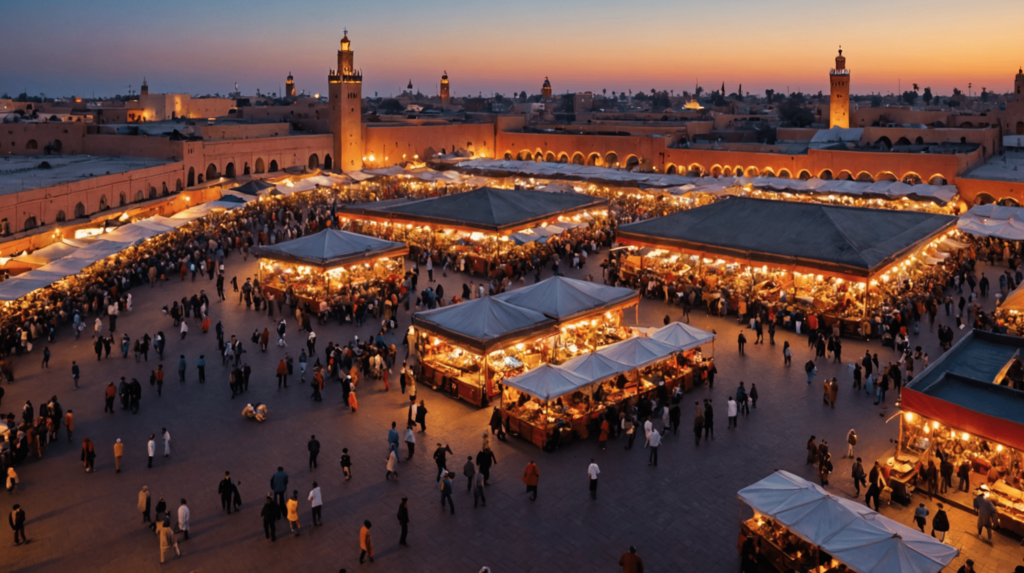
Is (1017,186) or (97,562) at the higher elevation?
(1017,186)

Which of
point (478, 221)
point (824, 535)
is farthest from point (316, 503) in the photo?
point (478, 221)

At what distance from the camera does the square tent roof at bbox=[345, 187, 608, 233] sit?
80.8ft

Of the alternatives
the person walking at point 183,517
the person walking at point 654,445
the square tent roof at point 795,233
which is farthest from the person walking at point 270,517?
the square tent roof at point 795,233

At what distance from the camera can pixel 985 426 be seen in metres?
10.1

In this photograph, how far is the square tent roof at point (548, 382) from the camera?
1244cm

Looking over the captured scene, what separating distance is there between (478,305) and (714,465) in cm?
560

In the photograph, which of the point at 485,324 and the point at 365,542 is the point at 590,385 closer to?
the point at 485,324

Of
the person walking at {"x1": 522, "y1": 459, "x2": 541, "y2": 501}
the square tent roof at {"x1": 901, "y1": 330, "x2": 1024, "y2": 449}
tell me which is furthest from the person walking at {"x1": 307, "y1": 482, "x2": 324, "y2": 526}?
the square tent roof at {"x1": 901, "y1": 330, "x2": 1024, "y2": 449}

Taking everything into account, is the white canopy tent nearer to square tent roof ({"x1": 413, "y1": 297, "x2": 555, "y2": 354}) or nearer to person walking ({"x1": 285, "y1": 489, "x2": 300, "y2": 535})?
square tent roof ({"x1": 413, "y1": 297, "x2": 555, "y2": 354})

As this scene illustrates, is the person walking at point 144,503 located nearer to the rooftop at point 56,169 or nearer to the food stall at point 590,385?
the food stall at point 590,385

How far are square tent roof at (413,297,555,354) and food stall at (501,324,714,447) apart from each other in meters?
1.09

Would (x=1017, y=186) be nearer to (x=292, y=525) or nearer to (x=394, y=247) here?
(x=394, y=247)

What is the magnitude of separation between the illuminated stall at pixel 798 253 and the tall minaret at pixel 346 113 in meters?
27.7

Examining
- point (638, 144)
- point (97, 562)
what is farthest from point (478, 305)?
point (638, 144)
